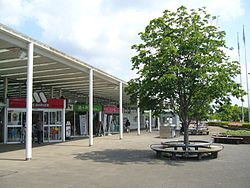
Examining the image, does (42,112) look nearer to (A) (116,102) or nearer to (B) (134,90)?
(B) (134,90)

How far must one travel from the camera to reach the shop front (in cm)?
2011

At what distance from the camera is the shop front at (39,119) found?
2011 cm

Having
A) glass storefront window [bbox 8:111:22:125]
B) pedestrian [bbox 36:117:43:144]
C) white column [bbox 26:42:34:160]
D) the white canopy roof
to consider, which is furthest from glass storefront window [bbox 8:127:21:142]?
white column [bbox 26:42:34:160]

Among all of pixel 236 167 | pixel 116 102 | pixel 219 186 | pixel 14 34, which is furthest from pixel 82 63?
pixel 116 102

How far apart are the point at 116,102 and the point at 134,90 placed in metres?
29.7

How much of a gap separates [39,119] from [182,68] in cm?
1202

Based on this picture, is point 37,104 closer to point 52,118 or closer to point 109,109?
point 52,118

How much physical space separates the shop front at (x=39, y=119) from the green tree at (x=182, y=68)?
8400 millimetres

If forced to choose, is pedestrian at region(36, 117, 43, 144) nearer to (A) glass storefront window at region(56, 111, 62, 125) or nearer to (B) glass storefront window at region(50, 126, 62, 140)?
(B) glass storefront window at region(50, 126, 62, 140)

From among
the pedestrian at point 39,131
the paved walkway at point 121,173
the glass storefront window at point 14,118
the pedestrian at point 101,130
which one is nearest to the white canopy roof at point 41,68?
the glass storefront window at point 14,118

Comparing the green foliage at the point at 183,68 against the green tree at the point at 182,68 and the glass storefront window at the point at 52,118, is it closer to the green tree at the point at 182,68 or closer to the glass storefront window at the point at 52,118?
the green tree at the point at 182,68

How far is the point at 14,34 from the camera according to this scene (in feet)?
39.1

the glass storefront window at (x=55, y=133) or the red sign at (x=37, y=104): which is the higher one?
the red sign at (x=37, y=104)

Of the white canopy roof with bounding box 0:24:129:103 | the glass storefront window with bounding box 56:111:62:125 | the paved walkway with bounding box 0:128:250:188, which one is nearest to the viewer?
the paved walkway with bounding box 0:128:250:188
